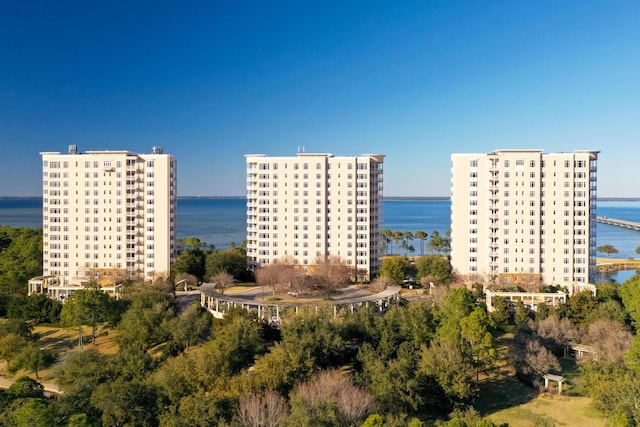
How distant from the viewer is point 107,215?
52.4m

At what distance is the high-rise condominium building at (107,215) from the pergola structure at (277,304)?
14658mm

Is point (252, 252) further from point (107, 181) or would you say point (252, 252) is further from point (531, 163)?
point (531, 163)

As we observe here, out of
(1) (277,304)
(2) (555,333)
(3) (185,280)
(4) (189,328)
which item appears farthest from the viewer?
(3) (185,280)

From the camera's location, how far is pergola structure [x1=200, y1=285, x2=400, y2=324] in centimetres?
3650

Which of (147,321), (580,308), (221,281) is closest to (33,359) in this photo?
(147,321)

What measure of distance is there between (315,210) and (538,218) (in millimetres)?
24111

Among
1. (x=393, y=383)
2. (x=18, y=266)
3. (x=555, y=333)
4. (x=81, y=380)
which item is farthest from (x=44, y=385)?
(x=555, y=333)

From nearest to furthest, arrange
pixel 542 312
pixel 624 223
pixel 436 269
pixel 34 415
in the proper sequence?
pixel 34 415 < pixel 542 312 < pixel 436 269 < pixel 624 223

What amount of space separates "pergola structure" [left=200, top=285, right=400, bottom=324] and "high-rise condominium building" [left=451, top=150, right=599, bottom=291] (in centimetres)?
1437

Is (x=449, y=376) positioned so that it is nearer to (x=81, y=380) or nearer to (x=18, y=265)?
(x=81, y=380)

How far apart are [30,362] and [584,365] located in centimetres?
3583

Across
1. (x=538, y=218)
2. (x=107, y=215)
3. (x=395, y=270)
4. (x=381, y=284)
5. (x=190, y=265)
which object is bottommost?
(x=381, y=284)

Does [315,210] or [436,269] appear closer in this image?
[436,269]

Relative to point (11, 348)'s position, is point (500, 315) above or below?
above
